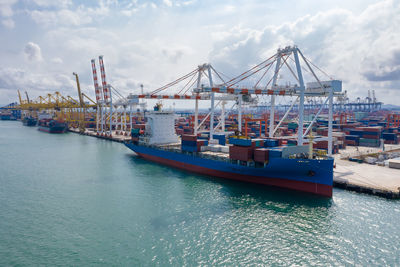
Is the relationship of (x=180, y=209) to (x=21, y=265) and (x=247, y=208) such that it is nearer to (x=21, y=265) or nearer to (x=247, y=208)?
(x=247, y=208)

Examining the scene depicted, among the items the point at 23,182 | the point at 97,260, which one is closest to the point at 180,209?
the point at 97,260

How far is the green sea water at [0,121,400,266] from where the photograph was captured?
1436 centimetres

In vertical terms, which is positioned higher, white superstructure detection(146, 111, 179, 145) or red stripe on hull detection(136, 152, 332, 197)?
white superstructure detection(146, 111, 179, 145)

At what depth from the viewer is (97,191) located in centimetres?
2486

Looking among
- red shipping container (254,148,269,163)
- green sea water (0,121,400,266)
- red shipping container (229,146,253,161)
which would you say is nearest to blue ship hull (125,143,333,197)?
red shipping container (254,148,269,163)

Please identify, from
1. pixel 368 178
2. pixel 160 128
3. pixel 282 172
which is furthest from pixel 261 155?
pixel 160 128

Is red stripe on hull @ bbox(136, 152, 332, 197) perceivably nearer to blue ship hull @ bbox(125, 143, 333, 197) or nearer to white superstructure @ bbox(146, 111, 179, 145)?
blue ship hull @ bbox(125, 143, 333, 197)

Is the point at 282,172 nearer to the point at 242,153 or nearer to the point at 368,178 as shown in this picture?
the point at 242,153

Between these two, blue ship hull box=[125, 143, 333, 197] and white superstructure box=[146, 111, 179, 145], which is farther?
white superstructure box=[146, 111, 179, 145]

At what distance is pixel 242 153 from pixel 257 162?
1830mm

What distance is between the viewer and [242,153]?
89.7ft

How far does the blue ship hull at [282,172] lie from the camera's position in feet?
77.5

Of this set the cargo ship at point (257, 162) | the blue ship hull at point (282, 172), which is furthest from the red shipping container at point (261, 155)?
the blue ship hull at point (282, 172)

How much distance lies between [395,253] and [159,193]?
18.1m
